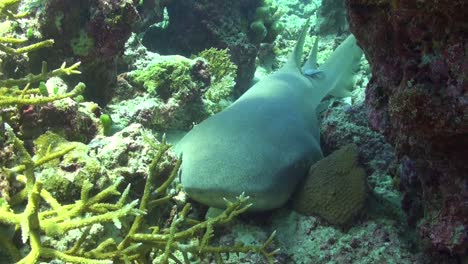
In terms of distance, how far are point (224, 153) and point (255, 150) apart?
28 centimetres

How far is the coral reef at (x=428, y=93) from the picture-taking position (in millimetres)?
1931

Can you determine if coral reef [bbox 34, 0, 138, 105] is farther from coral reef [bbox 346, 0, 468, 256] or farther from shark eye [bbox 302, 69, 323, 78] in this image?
shark eye [bbox 302, 69, 323, 78]

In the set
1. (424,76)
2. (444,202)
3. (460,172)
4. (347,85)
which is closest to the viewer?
(424,76)

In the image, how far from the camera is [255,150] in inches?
138

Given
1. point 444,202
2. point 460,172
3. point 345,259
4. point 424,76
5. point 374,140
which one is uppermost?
point 424,76

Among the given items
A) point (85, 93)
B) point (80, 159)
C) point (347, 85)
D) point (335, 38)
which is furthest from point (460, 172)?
point (335, 38)

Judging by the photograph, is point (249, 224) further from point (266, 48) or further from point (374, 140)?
point (266, 48)

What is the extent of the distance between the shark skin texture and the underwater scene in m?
0.02

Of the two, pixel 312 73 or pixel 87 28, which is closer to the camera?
pixel 87 28

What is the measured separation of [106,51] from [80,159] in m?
1.57

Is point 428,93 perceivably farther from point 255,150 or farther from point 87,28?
point 87,28

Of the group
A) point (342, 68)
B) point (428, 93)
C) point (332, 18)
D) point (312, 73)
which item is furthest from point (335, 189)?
point (332, 18)

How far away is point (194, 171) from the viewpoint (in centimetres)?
328

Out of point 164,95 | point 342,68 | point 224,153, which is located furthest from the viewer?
point 342,68
